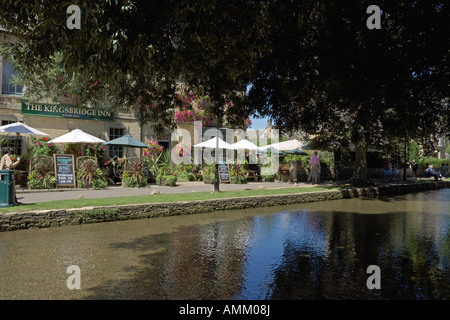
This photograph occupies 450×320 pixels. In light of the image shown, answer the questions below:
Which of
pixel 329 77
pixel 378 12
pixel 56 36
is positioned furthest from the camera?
pixel 329 77

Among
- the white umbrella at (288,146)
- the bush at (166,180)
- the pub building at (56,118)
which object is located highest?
the pub building at (56,118)

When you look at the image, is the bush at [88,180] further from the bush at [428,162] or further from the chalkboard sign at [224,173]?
the bush at [428,162]

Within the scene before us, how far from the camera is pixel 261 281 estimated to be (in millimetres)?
4348

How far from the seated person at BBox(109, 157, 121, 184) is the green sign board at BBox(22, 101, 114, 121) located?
272 centimetres

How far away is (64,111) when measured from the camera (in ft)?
58.1

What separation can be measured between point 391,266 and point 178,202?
638cm

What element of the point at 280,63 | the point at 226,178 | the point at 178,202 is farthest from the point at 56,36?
the point at 226,178

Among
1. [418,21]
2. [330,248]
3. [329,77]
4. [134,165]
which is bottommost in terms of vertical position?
[330,248]

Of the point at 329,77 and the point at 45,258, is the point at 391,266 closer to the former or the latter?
the point at 329,77

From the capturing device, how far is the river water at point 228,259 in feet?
13.2

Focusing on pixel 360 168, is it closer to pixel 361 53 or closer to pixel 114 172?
pixel 114 172

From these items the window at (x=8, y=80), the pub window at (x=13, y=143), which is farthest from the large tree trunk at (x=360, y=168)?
the window at (x=8, y=80)

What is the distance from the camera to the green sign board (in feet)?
54.6
